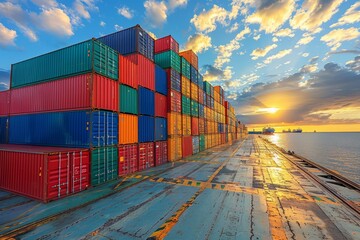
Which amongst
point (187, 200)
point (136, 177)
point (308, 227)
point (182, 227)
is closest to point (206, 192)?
point (187, 200)

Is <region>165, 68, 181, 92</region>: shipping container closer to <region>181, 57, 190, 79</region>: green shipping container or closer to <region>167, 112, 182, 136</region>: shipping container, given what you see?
<region>181, 57, 190, 79</region>: green shipping container

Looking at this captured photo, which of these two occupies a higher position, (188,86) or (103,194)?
(188,86)

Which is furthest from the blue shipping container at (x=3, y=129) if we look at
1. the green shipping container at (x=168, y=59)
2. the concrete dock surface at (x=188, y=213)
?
the green shipping container at (x=168, y=59)

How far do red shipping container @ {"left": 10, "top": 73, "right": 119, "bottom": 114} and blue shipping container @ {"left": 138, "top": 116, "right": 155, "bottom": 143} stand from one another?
147 inches

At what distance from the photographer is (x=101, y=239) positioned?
20.6 feet

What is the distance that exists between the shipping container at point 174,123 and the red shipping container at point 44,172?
11.9 metres

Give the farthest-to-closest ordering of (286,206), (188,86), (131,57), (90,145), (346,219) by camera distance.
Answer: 1. (188,86)
2. (131,57)
3. (90,145)
4. (286,206)
5. (346,219)

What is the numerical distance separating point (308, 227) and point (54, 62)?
2092 centimetres

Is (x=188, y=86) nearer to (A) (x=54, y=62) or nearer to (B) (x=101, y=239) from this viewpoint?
(A) (x=54, y=62)

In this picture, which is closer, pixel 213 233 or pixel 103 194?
pixel 213 233

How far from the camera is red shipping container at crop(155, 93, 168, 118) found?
20638 mm

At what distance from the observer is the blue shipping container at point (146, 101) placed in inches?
704

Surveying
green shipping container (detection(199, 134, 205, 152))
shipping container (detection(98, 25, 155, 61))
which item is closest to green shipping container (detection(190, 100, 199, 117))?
green shipping container (detection(199, 134, 205, 152))

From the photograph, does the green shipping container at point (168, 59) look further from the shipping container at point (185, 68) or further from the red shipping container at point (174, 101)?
the red shipping container at point (174, 101)
